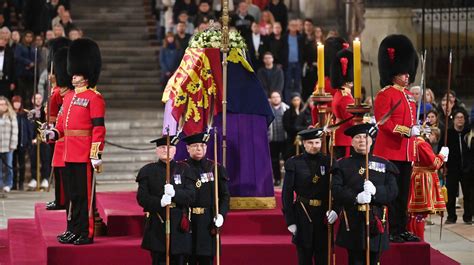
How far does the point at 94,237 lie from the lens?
16.3 metres

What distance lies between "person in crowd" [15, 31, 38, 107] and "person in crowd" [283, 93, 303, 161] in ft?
14.8

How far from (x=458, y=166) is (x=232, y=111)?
476 centimetres

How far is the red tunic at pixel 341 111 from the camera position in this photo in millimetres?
16906

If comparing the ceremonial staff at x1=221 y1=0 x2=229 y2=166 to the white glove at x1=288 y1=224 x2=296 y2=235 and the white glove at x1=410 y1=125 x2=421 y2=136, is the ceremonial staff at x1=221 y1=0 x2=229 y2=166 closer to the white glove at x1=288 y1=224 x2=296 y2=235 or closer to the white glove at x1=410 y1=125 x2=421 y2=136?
the white glove at x1=288 y1=224 x2=296 y2=235

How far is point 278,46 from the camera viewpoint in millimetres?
26344

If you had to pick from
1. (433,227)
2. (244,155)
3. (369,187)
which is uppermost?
(244,155)

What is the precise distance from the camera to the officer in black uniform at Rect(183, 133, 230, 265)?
14.7m

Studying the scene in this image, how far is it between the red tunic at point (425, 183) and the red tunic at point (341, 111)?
820mm

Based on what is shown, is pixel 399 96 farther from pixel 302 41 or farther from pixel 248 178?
pixel 302 41

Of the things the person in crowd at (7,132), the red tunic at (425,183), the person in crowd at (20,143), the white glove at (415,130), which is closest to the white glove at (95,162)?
the white glove at (415,130)

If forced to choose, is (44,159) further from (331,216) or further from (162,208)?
(331,216)

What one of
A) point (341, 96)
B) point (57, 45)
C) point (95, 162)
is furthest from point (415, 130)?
point (57, 45)

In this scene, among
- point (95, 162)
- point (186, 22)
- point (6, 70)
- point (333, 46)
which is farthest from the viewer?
point (186, 22)

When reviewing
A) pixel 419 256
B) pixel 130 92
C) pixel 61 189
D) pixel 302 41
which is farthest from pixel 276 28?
pixel 419 256
